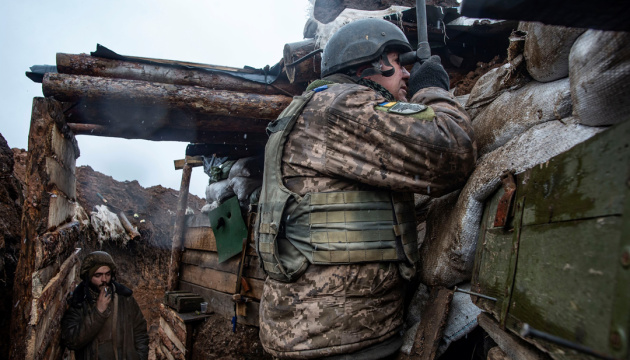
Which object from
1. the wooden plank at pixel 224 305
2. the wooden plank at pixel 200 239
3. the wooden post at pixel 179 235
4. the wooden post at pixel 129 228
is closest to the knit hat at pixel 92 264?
the wooden plank at pixel 200 239

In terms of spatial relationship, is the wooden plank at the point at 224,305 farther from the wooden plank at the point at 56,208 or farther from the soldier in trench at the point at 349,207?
the soldier in trench at the point at 349,207

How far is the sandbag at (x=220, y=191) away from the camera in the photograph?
5.34m

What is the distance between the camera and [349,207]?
5.95ft

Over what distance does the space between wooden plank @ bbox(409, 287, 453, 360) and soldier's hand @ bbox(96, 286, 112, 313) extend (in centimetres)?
374

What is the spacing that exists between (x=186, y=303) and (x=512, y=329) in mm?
4999

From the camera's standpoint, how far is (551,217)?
0.99 meters

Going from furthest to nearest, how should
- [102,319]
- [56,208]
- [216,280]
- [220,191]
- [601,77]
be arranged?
1. [220,191]
2. [216,280]
3. [102,319]
4. [56,208]
5. [601,77]

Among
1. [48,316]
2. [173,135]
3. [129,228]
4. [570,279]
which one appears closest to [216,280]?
A: [173,135]

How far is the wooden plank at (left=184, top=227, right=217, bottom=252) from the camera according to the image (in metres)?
5.45

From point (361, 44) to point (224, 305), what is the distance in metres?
4.01

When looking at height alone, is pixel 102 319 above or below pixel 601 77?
below

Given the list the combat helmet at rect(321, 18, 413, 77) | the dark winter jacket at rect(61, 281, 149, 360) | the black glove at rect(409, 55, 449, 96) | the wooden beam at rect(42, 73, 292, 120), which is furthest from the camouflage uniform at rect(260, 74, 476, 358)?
the dark winter jacket at rect(61, 281, 149, 360)

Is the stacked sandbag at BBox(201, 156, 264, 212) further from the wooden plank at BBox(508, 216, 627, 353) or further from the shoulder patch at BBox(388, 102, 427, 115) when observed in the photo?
the wooden plank at BBox(508, 216, 627, 353)

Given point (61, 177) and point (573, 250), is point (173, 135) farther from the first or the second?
point (573, 250)
